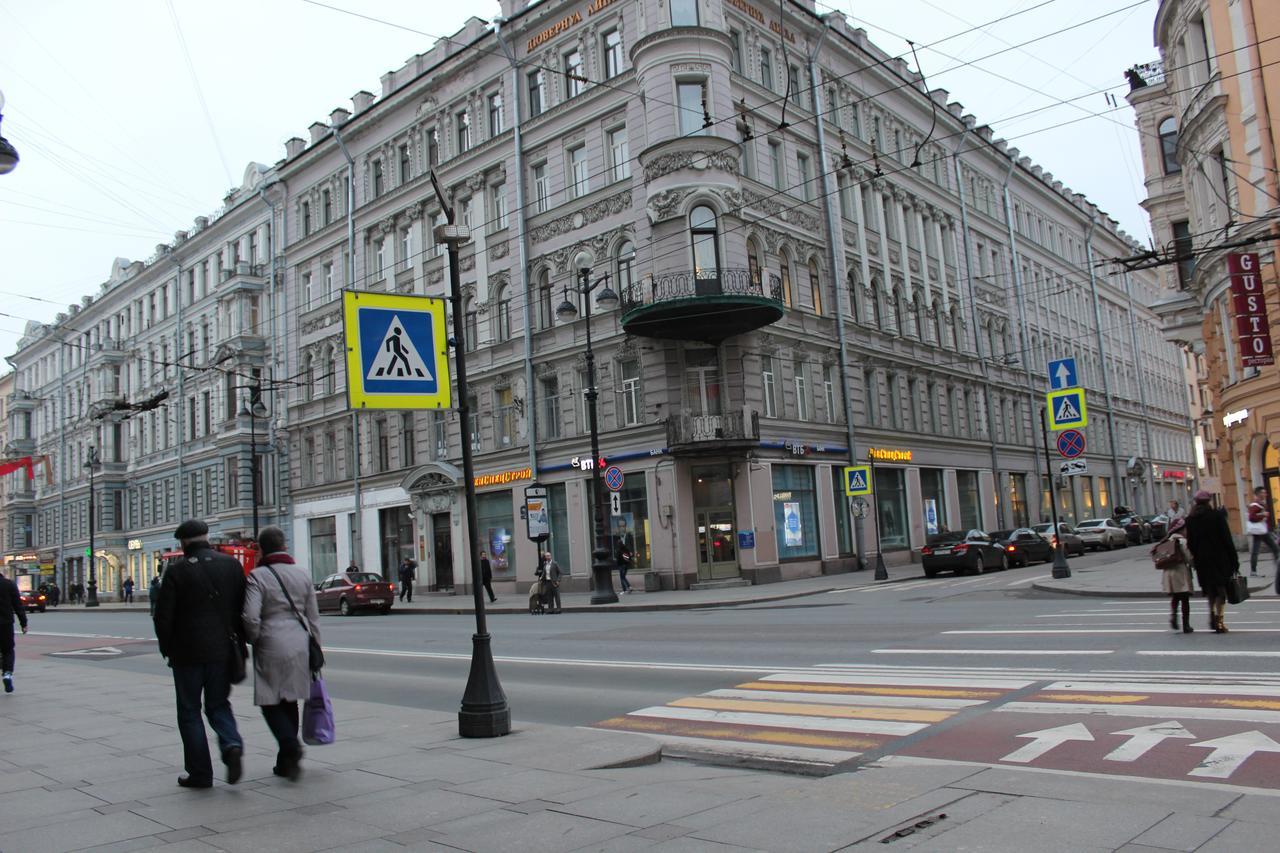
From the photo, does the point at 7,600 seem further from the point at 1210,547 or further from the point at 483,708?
the point at 1210,547

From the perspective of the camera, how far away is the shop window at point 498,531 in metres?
36.5

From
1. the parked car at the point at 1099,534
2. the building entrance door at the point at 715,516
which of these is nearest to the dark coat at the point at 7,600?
the building entrance door at the point at 715,516

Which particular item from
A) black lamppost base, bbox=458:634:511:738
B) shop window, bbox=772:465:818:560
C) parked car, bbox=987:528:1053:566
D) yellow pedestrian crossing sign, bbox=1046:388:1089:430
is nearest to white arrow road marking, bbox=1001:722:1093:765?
black lamppost base, bbox=458:634:511:738

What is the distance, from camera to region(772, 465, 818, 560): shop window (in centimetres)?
3206

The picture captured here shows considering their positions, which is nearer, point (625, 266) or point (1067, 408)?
point (1067, 408)

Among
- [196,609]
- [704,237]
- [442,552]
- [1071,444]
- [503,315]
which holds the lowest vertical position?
[196,609]

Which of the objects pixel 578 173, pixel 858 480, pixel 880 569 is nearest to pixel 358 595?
pixel 578 173

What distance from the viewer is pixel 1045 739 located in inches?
283

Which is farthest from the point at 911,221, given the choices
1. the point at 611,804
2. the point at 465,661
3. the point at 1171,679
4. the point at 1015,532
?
the point at 611,804

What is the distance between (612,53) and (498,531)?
17.9 meters

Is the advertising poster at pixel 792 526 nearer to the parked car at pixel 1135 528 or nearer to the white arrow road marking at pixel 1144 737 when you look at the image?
the parked car at pixel 1135 528

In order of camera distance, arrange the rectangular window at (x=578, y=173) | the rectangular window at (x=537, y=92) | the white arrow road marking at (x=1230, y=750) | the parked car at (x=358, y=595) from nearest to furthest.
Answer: the white arrow road marking at (x=1230, y=750), the parked car at (x=358, y=595), the rectangular window at (x=578, y=173), the rectangular window at (x=537, y=92)

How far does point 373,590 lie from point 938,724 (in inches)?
1096

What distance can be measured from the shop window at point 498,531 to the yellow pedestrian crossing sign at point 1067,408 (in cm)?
1963
